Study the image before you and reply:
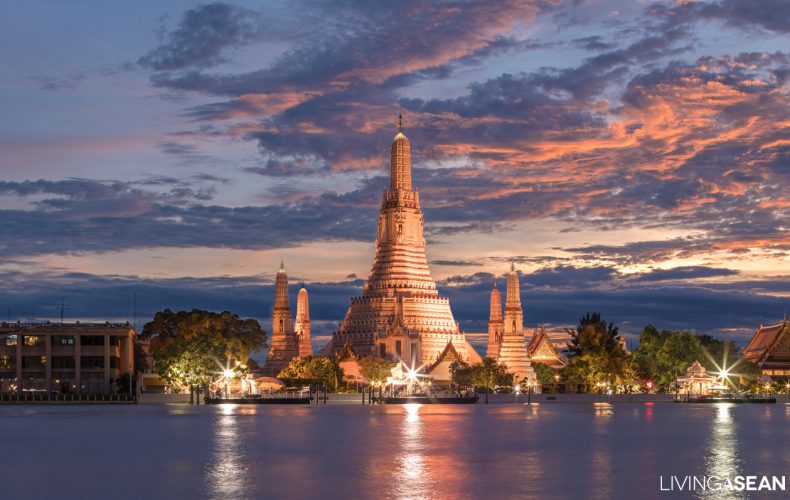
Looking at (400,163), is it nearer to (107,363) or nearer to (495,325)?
(495,325)

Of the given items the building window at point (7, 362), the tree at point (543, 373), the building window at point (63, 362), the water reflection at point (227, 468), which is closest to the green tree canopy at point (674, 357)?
the tree at point (543, 373)

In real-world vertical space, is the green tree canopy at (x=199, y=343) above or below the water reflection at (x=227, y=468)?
above

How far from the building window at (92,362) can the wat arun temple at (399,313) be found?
111ft

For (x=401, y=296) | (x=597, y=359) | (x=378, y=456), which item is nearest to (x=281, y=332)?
(x=401, y=296)

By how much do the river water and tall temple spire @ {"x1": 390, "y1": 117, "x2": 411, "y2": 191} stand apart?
84.4m

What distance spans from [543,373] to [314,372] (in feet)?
109

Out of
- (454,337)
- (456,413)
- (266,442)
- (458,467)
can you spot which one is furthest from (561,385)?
(458,467)

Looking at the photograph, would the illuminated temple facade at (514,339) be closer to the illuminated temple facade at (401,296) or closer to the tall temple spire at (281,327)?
the illuminated temple facade at (401,296)

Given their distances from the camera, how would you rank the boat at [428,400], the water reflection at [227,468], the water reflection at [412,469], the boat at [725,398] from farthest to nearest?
the boat at [725,398], the boat at [428,400], the water reflection at [227,468], the water reflection at [412,469]

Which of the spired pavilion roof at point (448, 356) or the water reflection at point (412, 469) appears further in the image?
the spired pavilion roof at point (448, 356)

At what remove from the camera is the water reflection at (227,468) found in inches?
1533

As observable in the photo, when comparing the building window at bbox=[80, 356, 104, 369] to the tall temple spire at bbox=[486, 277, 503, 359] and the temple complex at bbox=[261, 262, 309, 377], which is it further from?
the tall temple spire at bbox=[486, 277, 503, 359]

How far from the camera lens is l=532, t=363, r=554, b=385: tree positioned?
15312cm

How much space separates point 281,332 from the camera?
540 feet
